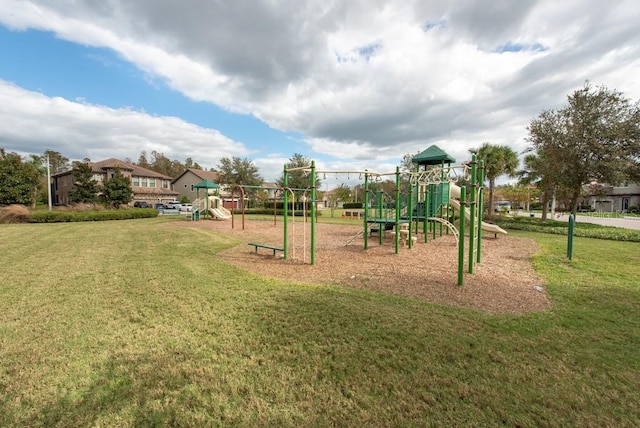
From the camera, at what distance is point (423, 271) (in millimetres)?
6914

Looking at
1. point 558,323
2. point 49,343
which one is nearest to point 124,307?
point 49,343

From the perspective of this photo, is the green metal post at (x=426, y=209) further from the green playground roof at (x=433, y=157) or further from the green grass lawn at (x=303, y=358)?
the green grass lawn at (x=303, y=358)

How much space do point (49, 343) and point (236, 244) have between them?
25.3ft

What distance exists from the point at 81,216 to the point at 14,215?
140 inches

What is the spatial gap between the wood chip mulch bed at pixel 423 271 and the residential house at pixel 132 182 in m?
40.5

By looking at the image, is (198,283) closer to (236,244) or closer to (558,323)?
(236,244)

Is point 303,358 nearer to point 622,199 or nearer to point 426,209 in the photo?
point 426,209

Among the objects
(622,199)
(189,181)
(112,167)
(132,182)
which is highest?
(112,167)

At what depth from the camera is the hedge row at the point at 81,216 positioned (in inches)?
792

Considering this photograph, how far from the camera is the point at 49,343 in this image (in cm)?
350

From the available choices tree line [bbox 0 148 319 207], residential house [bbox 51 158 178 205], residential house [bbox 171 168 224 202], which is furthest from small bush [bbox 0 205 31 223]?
residential house [bbox 171 168 224 202]

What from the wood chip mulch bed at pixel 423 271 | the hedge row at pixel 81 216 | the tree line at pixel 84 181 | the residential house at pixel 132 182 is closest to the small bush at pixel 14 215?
the hedge row at pixel 81 216

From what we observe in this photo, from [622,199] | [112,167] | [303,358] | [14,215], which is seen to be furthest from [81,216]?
[622,199]

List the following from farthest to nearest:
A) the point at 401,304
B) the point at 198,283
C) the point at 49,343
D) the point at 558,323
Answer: the point at 198,283 < the point at 401,304 < the point at 558,323 < the point at 49,343
